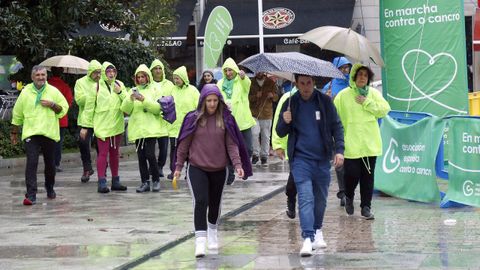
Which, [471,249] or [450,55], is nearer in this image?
[471,249]

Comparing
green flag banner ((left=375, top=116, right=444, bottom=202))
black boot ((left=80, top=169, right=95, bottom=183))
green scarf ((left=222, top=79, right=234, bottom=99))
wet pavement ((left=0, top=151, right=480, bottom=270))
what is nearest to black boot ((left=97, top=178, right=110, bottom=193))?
wet pavement ((left=0, top=151, right=480, bottom=270))

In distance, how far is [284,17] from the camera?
107 ft

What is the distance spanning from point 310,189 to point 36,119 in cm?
485

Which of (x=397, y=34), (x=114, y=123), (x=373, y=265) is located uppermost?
(x=397, y=34)

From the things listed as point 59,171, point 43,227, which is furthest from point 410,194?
point 59,171

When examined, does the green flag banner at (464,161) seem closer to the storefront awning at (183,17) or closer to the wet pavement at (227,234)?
the wet pavement at (227,234)

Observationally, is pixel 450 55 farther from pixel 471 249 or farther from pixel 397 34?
pixel 471 249

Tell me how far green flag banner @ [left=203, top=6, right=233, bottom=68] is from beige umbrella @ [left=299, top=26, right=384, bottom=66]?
23.0ft

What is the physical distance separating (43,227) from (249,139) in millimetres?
5693

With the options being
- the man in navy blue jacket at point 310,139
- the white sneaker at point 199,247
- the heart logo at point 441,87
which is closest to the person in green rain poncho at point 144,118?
the heart logo at point 441,87

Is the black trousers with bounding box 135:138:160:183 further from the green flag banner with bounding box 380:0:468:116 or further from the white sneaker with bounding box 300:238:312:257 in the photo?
the white sneaker with bounding box 300:238:312:257

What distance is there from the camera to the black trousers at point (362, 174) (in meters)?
11.5

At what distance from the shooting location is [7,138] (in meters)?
19.6

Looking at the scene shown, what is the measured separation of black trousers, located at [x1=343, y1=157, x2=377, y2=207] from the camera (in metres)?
11.5
